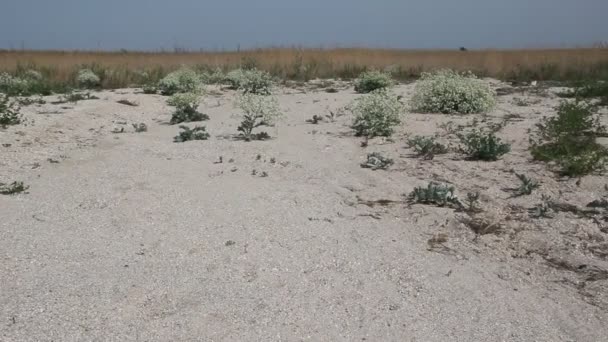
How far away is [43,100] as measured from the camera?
34.8ft

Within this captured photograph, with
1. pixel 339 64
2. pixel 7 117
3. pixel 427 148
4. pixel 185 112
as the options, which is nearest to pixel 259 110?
pixel 185 112

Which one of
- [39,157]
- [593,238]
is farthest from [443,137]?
[39,157]

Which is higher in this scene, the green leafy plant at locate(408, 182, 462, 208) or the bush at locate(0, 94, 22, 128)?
the bush at locate(0, 94, 22, 128)

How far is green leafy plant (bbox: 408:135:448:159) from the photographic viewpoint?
661cm

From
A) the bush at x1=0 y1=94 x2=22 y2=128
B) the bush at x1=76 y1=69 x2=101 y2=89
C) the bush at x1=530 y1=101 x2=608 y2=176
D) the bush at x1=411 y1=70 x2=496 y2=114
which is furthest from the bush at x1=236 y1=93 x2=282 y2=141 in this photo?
the bush at x1=76 y1=69 x2=101 y2=89

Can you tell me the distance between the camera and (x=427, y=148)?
21.7 feet

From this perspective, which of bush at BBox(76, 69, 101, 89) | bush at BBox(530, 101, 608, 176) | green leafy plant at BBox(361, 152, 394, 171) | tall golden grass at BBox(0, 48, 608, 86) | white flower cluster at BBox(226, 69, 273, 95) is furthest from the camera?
tall golden grass at BBox(0, 48, 608, 86)

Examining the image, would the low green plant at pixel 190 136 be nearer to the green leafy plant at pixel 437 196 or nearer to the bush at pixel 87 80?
the green leafy plant at pixel 437 196

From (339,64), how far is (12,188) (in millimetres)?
13798

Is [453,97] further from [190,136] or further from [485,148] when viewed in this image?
[190,136]

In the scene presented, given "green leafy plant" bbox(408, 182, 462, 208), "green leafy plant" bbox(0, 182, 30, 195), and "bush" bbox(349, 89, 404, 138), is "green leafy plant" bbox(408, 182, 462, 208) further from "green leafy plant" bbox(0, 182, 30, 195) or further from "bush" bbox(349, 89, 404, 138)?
"green leafy plant" bbox(0, 182, 30, 195)

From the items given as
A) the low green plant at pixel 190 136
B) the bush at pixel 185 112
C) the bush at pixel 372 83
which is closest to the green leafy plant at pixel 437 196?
the low green plant at pixel 190 136

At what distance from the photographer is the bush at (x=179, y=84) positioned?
483 inches

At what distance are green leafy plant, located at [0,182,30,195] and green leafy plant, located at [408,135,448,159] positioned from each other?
13.2ft
